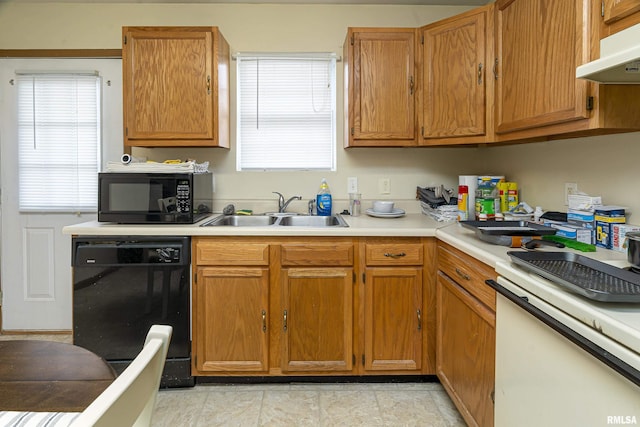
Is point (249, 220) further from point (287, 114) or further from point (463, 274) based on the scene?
point (463, 274)

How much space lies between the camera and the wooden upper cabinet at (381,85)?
2436mm

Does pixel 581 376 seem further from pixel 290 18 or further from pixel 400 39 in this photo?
pixel 290 18

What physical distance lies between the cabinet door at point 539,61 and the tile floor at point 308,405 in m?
1.46

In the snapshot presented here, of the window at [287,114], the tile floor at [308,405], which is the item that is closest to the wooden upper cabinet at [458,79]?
the window at [287,114]

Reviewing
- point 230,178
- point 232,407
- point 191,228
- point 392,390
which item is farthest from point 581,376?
point 230,178

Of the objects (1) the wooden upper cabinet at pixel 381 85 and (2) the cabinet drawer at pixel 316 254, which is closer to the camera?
(2) the cabinet drawer at pixel 316 254

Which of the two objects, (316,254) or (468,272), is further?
(316,254)

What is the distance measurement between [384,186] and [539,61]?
4.43 feet

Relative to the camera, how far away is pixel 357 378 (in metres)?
2.24

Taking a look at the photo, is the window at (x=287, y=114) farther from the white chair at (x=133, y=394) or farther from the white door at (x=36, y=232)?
the white chair at (x=133, y=394)

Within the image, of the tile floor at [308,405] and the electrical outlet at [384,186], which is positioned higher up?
the electrical outlet at [384,186]

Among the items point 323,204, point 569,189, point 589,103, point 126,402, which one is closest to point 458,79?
Answer: point 569,189

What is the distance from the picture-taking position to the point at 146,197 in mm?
2211

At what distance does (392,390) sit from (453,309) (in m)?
0.65
